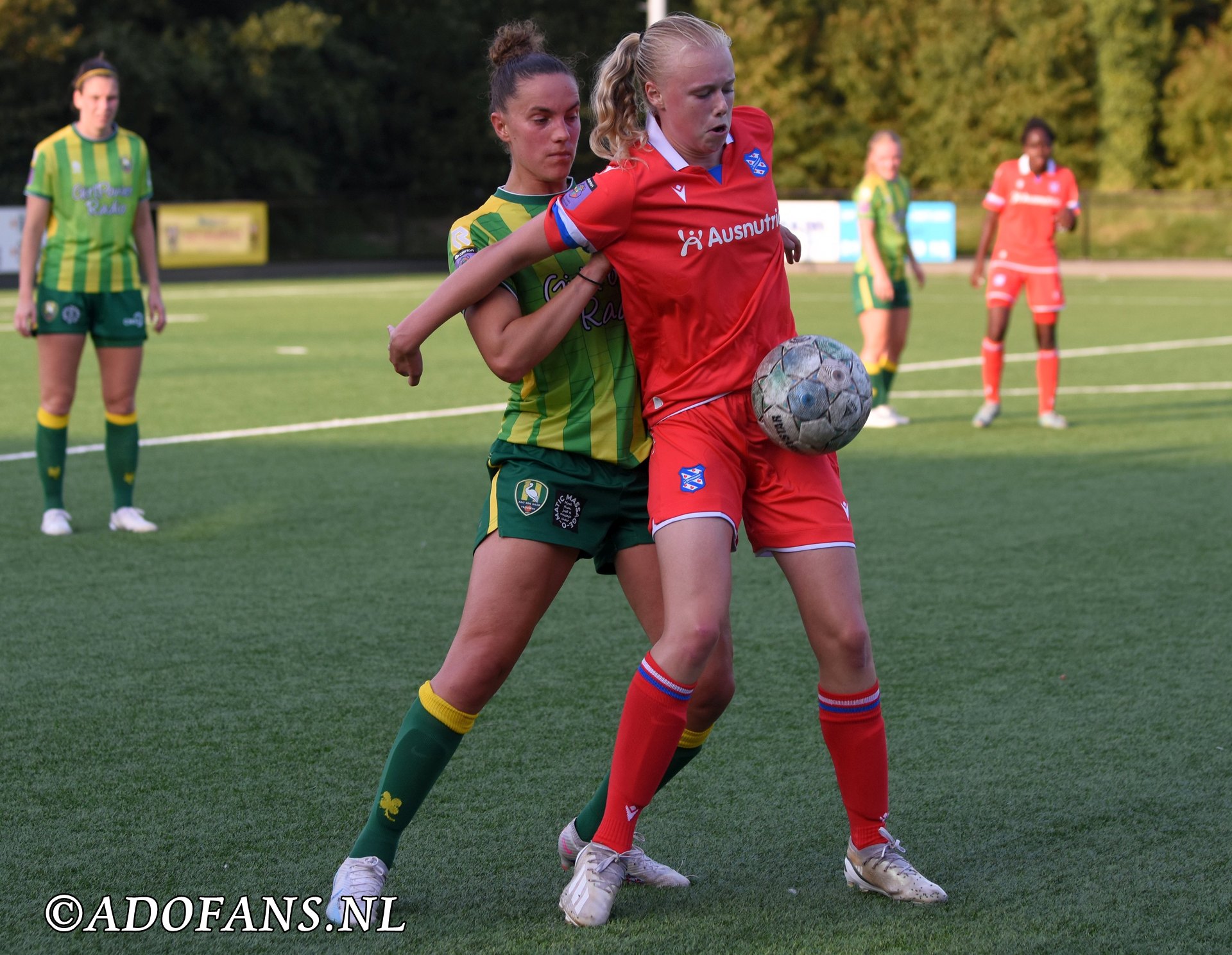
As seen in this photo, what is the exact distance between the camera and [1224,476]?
31.2ft

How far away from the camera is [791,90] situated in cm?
4916

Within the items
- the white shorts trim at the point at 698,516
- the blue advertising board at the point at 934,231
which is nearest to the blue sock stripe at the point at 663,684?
the white shorts trim at the point at 698,516

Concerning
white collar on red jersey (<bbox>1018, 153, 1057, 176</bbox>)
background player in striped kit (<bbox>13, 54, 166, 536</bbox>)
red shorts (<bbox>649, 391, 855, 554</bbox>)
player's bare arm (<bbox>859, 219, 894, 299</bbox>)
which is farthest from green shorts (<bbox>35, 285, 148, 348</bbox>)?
white collar on red jersey (<bbox>1018, 153, 1057, 176</bbox>)

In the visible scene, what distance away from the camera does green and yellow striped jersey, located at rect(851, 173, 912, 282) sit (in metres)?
11.5

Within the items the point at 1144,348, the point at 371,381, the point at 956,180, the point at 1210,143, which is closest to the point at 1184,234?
the point at 1210,143

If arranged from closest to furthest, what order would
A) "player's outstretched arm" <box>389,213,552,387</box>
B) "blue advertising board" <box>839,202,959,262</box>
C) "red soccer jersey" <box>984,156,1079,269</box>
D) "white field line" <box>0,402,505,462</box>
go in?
"player's outstretched arm" <box>389,213,552,387</box> < "white field line" <box>0,402,505,462</box> < "red soccer jersey" <box>984,156,1079,269</box> < "blue advertising board" <box>839,202,959,262</box>

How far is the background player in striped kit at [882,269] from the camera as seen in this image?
1148 cm

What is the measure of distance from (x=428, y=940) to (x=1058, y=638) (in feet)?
10.6

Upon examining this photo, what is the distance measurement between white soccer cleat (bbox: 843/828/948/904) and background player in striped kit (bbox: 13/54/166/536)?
202 inches

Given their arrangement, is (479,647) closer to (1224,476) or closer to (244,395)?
(1224,476)

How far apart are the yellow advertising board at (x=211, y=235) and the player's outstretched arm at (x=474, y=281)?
30.7 metres

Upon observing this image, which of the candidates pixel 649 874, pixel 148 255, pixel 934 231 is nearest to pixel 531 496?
pixel 649 874

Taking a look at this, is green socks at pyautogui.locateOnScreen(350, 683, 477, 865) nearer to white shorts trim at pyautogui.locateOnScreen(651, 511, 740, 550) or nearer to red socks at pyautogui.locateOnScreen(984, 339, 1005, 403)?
white shorts trim at pyautogui.locateOnScreen(651, 511, 740, 550)

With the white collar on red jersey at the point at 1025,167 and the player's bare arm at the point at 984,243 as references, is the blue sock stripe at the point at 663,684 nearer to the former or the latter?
the white collar on red jersey at the point at 1025,167
